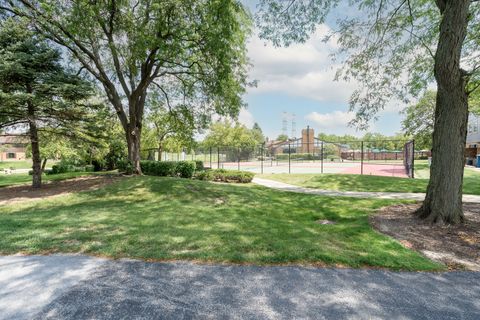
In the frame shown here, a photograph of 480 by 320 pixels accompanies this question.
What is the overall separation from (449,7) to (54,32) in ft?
39.5

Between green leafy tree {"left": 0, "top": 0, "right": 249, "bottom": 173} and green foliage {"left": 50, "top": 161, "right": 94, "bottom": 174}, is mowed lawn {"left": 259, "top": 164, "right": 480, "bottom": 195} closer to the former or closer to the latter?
green leafy tree {"left": 0, "top": 0, "right": 249, "bottom": 173}

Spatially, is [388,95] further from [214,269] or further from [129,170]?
[129,170]

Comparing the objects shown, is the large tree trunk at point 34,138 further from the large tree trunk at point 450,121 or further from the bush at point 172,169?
the large tree trunk at point 450,121

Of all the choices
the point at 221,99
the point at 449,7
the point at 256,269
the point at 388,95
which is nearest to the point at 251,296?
the point at 256,269

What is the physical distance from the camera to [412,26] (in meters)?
7.46

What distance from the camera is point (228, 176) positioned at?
1417 centimetres

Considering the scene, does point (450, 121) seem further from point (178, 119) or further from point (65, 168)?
point (65, 168)

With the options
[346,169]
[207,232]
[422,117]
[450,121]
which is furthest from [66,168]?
[422,117]

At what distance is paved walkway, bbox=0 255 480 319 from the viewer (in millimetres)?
2311

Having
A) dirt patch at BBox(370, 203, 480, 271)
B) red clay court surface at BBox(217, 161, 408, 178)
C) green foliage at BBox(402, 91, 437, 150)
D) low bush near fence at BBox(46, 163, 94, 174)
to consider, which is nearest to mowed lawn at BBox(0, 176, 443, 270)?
dirt patch at BBox(370, 203, 480, 271)

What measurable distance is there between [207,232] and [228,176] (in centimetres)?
948

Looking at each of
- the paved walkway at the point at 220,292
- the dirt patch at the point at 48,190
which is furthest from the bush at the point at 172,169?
the paved walkway at the point at 220,292

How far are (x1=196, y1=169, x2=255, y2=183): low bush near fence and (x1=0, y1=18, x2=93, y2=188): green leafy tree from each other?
6.94 metres

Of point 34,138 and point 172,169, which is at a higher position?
point 34,138
